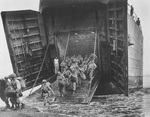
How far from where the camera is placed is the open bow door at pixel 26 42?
10000mm

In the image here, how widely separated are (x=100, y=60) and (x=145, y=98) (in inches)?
119

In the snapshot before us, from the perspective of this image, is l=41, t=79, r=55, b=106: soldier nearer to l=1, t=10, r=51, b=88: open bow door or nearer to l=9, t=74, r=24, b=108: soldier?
l=9, t=74, r=24, b=108: soldier

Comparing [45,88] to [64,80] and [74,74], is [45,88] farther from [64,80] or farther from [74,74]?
[74,74]

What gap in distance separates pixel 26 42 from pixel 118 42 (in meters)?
4.18

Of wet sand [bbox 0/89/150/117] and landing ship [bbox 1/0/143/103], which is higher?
Answer: landing ship [bbox 1/0/143/103]

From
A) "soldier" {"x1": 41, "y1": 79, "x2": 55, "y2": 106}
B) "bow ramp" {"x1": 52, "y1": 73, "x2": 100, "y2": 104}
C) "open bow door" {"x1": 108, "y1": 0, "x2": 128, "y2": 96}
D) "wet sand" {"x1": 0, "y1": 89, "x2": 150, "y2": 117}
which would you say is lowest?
"wet sand" {"x1": 0, "y1": 89, "x2": 150, "y2": 117}

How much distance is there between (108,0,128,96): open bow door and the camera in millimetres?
8377

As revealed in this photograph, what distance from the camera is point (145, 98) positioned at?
350 inches

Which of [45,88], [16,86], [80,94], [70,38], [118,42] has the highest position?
[70,38]

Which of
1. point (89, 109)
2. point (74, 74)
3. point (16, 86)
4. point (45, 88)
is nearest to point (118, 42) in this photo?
point (74, 74)

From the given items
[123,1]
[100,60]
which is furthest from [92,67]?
[123,1]

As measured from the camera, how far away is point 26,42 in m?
10.7

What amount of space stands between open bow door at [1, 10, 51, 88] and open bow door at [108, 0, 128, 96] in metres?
3.35

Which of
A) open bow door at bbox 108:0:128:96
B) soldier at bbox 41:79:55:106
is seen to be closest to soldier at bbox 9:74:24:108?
soldier at bbox 41:79:55:106
